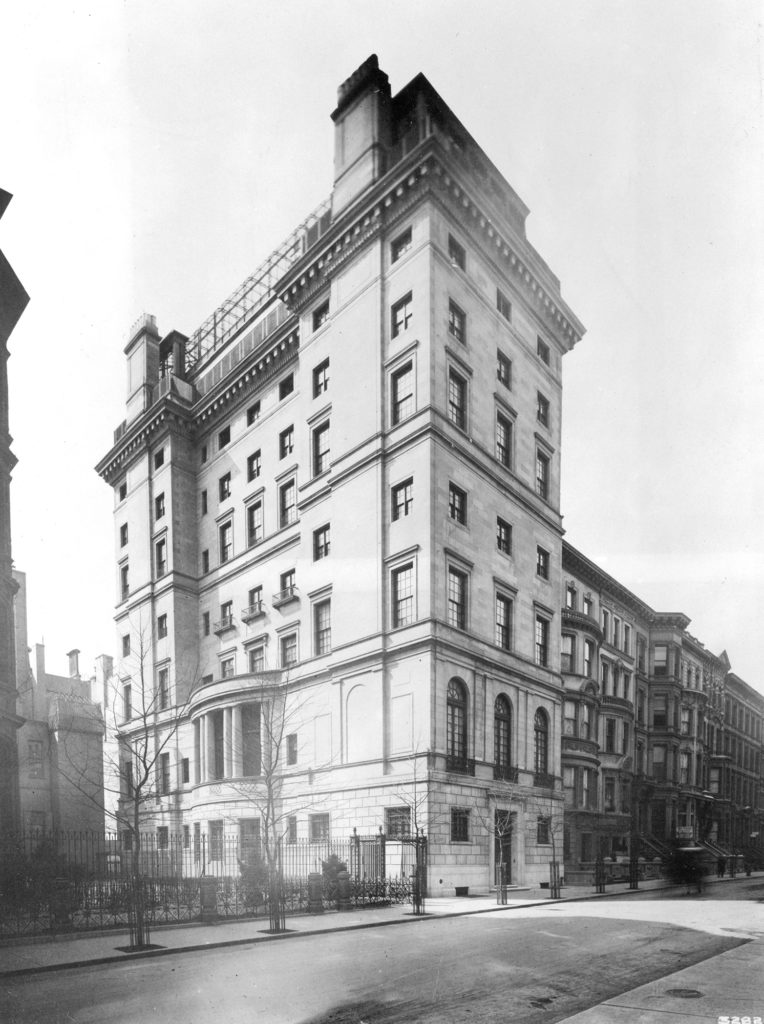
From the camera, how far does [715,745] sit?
232 feet

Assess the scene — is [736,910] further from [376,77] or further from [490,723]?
[376,77]

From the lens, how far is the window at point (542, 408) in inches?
1677

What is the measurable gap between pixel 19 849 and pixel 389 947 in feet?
41.4

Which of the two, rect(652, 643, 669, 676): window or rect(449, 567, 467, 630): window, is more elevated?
rect(449, 567, 467, 630): window

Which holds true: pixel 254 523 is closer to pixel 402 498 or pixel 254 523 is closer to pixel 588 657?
pixel 402 498

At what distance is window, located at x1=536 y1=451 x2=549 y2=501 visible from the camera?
4203 centimetres

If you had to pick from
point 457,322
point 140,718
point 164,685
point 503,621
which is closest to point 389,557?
point 503,621

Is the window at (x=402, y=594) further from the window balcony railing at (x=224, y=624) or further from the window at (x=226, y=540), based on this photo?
the window at (x=226, y=540)

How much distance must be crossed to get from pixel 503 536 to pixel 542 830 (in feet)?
47.1

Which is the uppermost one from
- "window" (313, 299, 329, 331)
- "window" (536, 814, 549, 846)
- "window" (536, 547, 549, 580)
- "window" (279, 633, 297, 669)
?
"window" (313, 299, 329, 331)

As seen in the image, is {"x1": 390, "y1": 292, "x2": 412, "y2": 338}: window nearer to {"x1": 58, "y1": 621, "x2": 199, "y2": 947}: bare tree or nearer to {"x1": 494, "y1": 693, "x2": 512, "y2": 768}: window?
{"x1": 494, "y1": 693, "x2": 512, "y2": 768}: window

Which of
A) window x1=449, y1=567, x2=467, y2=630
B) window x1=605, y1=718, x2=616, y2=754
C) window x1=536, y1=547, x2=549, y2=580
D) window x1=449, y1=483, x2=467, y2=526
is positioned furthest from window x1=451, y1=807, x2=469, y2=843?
window x1=605, y1=718, x2=616, y2=754

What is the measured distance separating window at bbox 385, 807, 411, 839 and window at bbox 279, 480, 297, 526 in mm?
17931

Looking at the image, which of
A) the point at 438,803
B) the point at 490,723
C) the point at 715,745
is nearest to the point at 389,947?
the point at 438,803
